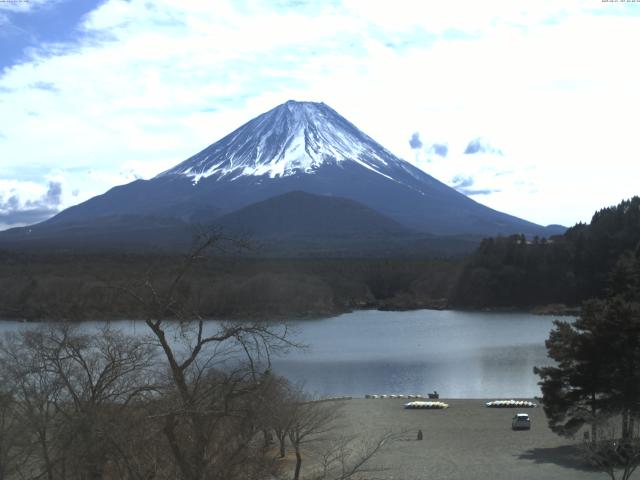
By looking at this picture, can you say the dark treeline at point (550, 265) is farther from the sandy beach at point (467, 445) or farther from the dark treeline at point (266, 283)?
the sandy beach at point (467, 445)

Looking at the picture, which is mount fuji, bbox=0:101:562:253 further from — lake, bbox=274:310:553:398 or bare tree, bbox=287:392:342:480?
bare tree, bbox=287:392:342:480

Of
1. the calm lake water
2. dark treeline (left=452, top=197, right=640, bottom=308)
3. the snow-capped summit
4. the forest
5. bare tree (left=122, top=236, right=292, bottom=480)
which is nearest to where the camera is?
bare tree (left=122, top=236, right=292, bottom=480)

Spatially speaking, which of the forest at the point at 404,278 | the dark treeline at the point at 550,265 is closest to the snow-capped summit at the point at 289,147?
the forest at the point at 404,278

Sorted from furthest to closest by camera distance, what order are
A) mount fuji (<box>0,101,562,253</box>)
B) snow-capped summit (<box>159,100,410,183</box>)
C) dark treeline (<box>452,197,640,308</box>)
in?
snow-capped summit (<box>159,100,410,183</box>), mount fuji (<box>0,101,562,253</box>), dark treeline (<box>452,197,640,308</box>)

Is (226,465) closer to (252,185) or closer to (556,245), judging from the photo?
(556,245)

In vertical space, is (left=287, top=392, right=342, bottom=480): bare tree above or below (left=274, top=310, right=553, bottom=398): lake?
above

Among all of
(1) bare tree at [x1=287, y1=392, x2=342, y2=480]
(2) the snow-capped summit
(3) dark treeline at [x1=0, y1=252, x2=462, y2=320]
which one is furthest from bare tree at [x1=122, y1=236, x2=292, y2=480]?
(2) the snow-capped summit

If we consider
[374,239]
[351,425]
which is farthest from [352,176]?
[351,425]

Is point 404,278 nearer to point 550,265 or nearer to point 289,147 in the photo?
point 550,265
